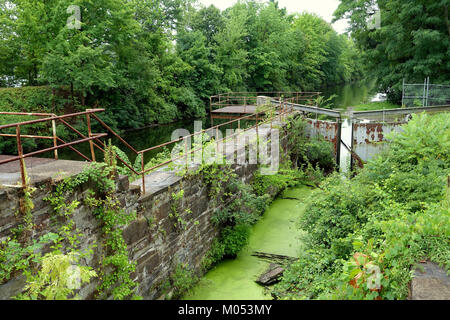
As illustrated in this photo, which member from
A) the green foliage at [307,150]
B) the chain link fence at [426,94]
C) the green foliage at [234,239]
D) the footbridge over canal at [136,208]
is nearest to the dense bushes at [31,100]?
the green foliage at [307,150]

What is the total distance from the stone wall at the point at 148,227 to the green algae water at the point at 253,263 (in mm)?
555

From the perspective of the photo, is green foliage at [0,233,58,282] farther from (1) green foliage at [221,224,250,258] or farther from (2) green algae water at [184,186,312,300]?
(1) green foliage at [221,224,250,258]

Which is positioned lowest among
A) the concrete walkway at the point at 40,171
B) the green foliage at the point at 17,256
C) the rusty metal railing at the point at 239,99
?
the green foliage at the point at 17,256

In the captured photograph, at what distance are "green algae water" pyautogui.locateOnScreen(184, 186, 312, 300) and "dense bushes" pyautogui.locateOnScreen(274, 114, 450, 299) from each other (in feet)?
2.90

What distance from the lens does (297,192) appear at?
13.3 metres

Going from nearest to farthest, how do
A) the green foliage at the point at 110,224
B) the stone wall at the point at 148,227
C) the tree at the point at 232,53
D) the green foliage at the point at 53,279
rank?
1. the green foliage at the point at 53,279
2. the stone wall at the point at 148,227
3. the green foliage at the point at 110,224
4. the tree at the point at 232,53

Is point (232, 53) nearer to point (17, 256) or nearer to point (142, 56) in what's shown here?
point (142, 56)

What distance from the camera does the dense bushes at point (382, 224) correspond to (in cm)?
439

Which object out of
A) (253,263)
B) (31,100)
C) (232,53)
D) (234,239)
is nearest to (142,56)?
(31,100)

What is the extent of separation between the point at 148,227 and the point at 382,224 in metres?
3.76

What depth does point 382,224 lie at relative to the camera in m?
5.14

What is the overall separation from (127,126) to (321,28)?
46.1 meters

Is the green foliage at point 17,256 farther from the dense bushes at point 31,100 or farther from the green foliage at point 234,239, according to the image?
the dense bushes at point 31,100

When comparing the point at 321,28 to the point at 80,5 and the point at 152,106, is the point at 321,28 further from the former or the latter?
the point at 80,5
